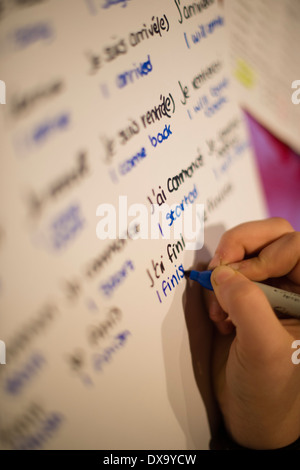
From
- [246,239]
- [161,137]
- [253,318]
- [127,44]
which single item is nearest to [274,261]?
[246,239]

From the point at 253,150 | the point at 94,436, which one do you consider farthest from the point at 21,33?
the point at 253,150

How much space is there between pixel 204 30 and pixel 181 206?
0.32 m

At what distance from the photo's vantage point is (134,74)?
394 mm

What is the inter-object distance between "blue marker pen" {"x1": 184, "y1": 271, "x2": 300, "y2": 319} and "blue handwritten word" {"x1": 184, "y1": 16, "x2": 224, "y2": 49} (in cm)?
37

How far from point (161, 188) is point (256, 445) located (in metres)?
0.43

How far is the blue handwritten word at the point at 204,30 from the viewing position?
0.50 meters

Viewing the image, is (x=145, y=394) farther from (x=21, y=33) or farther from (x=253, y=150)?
(x=253, y=150)

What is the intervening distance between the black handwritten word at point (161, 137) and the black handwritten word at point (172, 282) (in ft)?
0.62

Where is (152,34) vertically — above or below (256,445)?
above

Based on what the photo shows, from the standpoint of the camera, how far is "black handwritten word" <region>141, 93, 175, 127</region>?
41 centimetres

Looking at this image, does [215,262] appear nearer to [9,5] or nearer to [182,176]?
[182,176]

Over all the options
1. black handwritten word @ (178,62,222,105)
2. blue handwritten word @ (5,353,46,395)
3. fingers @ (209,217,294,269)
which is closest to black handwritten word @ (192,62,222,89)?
black handwritten word @ (178,62,222,105)

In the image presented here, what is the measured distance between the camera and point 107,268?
1.22ft

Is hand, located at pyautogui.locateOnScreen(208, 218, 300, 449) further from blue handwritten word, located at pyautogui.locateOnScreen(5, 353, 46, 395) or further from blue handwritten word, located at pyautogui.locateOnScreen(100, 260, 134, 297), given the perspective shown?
blue handwritten word, located at pyautogui.locateOnScreen(5, 353, 46, 395)
